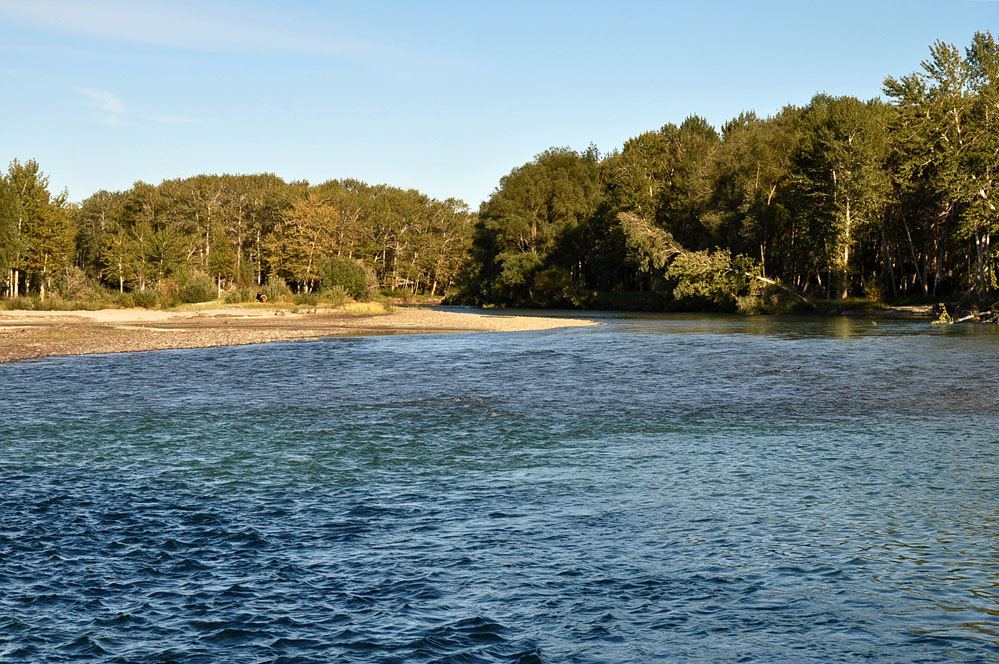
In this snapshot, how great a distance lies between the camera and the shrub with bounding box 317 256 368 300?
86.1 metres

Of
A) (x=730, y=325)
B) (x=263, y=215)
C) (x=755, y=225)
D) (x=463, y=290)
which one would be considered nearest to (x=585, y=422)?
(x=730, y=325)

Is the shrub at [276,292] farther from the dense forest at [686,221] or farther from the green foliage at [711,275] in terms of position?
the green foliage at [711,275]

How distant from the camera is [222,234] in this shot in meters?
115

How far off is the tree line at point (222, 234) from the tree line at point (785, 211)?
27.3 metres

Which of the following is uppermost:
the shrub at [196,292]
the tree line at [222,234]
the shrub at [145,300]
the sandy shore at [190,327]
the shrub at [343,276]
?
the tree line at [222,234]

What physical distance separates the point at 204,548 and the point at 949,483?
11821 millimetres

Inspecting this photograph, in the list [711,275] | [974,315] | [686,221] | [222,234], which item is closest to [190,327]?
[711,275]

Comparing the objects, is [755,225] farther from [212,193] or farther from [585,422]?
[212,193]

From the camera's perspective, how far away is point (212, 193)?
127 m

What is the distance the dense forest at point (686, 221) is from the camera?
211ft

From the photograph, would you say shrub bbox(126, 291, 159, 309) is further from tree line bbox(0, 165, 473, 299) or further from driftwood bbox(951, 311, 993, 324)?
driftwood bbox(951, 311, 993, 324)

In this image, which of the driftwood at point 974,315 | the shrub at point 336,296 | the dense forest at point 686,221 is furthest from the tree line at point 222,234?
the driftwood at point 974,315

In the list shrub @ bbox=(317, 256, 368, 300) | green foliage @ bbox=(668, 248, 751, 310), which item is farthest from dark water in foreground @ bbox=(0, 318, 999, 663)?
shrub @ bbox=(317, 256, 368, 300)

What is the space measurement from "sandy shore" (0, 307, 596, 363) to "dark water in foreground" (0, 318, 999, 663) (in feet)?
48.2
